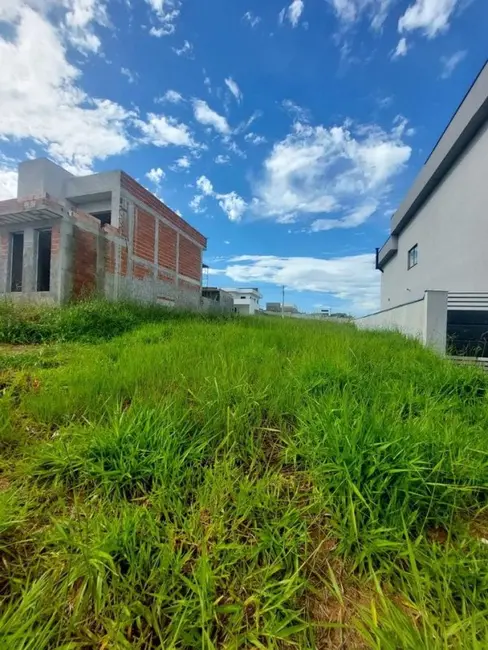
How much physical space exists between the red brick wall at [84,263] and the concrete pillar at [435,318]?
Answer: 7748 millimetres

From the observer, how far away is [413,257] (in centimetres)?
1215

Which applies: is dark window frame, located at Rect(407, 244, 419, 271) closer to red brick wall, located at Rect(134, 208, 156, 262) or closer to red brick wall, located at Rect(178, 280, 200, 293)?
red brick wall, located at Rect(178, 280, 200, 293)

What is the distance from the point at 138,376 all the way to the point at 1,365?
195 cm

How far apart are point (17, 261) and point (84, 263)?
2.25m

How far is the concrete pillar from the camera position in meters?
4.75

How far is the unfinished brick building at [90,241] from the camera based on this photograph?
24.4ft

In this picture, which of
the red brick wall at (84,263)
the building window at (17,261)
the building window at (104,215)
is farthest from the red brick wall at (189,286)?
the building window at (17,261)

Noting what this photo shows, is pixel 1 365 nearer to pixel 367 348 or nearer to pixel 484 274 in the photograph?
pixel 367 348

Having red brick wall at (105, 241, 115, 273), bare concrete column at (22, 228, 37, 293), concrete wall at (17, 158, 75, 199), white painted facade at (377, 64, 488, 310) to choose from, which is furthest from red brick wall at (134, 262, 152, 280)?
white painted facade at (377, 64, 488, 310)

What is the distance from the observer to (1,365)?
3.27 meters

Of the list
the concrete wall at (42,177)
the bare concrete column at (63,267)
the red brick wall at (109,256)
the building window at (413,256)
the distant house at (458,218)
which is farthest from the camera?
the building window at (413,256)

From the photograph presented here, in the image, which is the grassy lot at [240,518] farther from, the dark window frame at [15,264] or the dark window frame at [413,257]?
the dark window frame at [413,257]

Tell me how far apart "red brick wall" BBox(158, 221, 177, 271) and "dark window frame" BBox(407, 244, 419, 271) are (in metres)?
9.46

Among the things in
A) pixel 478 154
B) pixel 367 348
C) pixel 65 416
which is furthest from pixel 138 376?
pixel 478 154
